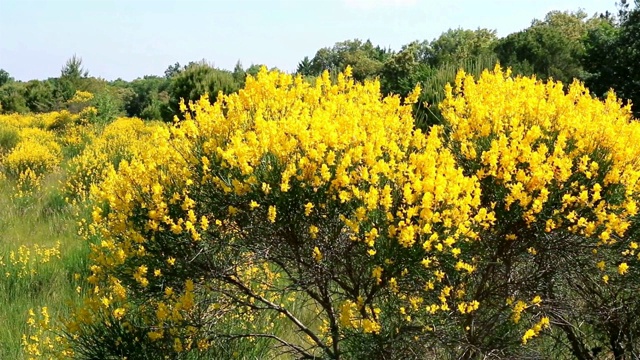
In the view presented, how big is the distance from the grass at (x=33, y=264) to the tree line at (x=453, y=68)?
7.23 feet

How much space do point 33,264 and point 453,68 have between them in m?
4.79

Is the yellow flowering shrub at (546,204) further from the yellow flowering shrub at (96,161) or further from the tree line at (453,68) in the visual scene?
the yellow flowering shrub at (96,161)

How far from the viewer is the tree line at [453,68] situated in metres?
9.48

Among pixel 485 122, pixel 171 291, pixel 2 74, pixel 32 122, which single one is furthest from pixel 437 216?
pixel 2 74

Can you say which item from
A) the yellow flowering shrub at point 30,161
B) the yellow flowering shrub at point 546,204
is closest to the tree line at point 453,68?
the yellow flowering shrub at point 546,204

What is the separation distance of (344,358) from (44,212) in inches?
250

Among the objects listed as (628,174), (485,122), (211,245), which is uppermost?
(485,122)

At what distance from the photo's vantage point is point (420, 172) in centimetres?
254

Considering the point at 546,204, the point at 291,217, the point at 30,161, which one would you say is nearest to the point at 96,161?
the point at 30,161

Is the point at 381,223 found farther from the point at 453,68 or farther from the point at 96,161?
the point at 96,161

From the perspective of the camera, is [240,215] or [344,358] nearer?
[240,215]

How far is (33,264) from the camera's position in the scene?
5492 mm

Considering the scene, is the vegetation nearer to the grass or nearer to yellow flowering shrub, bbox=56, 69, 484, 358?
yellow flowering shrub, bbox=56, 69, 484, 358

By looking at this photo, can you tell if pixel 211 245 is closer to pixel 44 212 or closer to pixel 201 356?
pixel 201 356
